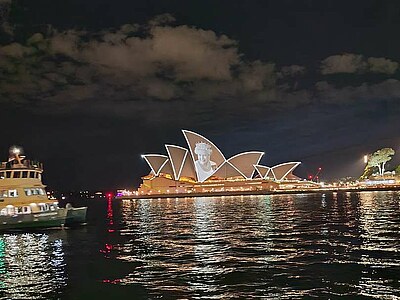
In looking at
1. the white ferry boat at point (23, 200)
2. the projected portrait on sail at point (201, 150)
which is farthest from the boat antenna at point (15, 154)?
the projected portrait on sail at point (201, 150)

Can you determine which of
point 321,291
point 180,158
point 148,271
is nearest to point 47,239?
point 148,271

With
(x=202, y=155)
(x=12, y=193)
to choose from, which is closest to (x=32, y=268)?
(x=12, y=193)

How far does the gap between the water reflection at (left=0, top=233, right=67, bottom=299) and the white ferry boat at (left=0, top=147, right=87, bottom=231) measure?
18.4ft

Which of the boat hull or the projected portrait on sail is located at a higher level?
the projected portrait on sail

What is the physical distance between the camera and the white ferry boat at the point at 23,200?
4359 cm

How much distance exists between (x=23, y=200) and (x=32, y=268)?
22.8 metres

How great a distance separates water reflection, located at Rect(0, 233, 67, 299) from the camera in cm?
1794

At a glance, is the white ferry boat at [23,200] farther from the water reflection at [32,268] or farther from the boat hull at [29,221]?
the water reflection at [32,268]

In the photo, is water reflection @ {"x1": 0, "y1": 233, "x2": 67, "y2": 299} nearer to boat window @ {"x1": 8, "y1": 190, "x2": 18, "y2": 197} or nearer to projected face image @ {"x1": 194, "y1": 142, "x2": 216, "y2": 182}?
boat window @ {"x1": 8, "y1": 190, "x2": 18, "y2": 197}

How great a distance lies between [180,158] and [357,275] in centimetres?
17644

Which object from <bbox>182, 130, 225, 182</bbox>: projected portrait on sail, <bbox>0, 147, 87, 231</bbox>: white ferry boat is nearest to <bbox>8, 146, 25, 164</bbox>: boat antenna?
<bbox>0, 147, 87, 231</bbox>: white ferry boat

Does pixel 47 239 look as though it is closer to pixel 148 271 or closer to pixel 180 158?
pixel 148 271

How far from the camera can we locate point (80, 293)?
1736 cm

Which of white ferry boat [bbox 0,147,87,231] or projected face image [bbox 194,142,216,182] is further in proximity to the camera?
projected face image [bbox 194,142,216,182]
